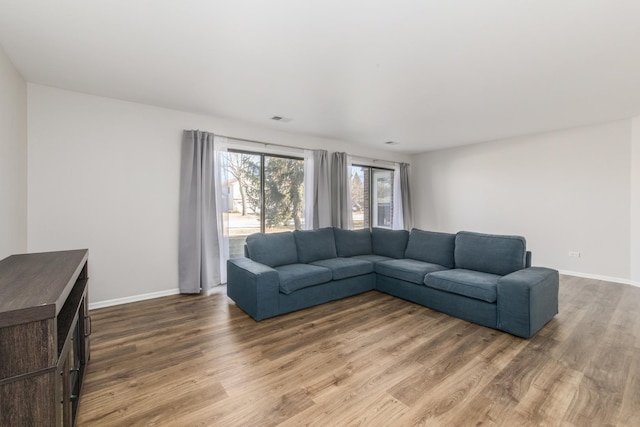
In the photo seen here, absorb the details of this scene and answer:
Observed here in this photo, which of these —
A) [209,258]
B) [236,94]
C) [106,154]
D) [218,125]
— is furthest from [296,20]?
[209,258]

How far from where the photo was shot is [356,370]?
2109 mm

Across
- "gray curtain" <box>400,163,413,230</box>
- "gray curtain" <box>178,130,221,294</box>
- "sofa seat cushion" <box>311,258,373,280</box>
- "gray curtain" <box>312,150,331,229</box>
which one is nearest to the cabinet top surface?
"gray curtain" <box>178,130,221,294</box>

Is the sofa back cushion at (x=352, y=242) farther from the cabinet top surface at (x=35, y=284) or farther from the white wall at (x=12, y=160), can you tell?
the white wall at (x=12, y=160)

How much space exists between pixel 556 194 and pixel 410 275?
346cm

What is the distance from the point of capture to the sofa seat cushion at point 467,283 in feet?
9.23

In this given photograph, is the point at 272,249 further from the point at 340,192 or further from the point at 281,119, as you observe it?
the point at 340,192

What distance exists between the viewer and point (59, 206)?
309cm

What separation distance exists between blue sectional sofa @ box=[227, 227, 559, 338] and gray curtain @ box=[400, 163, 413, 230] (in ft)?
8.01

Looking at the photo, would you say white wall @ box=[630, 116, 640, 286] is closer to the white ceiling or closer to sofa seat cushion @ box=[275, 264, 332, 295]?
the white ceiling

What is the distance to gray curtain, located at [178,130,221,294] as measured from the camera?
381 centimetres

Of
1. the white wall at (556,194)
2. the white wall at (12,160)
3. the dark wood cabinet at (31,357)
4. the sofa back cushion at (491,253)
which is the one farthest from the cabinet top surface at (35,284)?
the white wall at (556,194)

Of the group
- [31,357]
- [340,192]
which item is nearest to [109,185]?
[31,357]

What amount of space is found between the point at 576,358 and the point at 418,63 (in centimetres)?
281

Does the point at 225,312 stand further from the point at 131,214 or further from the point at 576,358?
the point at 576,358
